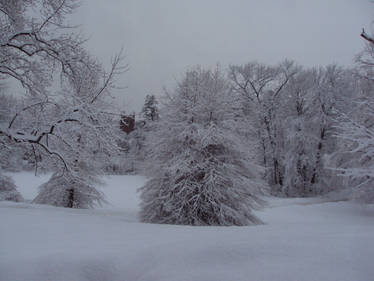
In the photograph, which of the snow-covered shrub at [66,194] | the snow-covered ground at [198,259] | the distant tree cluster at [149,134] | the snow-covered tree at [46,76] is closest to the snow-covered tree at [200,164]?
the distant tree cluster at [149,134]

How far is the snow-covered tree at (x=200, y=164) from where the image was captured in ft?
27.4

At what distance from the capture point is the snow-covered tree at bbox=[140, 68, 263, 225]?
8.36 m

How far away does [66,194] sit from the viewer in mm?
13016

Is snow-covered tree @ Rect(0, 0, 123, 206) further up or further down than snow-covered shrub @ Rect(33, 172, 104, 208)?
further up

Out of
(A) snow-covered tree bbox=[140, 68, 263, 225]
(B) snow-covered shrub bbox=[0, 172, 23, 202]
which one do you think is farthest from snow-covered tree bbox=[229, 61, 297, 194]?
(B) snow-covered shrub bbox=[0, 172, 23, 202]

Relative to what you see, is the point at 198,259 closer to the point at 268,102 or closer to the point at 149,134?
the point at 149,134

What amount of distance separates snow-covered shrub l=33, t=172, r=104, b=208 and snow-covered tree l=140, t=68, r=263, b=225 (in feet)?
17.6

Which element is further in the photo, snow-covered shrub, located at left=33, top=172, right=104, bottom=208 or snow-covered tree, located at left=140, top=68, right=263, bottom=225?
snow-covered shrub, located at left=33, top=172, right=104, bottom=208

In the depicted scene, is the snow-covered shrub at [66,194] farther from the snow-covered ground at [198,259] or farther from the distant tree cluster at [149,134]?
the snow-covered ground at [198,259]

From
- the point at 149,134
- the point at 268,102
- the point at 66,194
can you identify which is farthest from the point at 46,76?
the point at 268,102

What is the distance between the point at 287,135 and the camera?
23.8m

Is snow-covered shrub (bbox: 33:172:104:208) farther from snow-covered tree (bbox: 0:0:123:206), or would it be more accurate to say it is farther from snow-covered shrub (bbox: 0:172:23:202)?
snow-covered tree (bbox: 0:0:123:206)

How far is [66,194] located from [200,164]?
331 inches

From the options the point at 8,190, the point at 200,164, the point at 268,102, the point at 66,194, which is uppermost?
the point at 268,102
